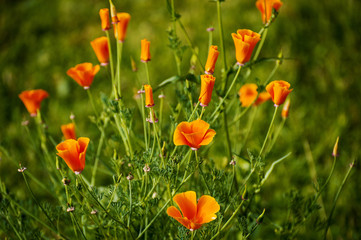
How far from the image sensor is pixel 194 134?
2.81 ft

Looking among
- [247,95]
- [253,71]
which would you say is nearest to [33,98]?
[247,95]

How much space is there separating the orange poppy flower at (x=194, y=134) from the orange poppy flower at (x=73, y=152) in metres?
0.22

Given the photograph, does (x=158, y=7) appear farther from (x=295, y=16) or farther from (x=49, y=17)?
(x=295, y=16)

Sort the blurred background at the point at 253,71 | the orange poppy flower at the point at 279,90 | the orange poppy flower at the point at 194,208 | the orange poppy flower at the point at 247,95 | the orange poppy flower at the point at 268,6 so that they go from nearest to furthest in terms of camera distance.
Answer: the orange poppy flower at the point at 194,208, the orange poppy flower at the point at 279,90, the orange poppy flower at the point at 268,6, the orange poppy flower at the point at 247,95, the blurred background at the point at 253,71

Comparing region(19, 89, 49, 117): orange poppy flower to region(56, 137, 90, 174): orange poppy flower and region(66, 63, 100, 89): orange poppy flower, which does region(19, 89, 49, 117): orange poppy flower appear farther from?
region(56, 137, 90, 174): orange poppy flower

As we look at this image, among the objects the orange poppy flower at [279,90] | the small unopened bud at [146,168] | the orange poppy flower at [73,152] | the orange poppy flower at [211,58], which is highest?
the orange poppy flower at [211,58]

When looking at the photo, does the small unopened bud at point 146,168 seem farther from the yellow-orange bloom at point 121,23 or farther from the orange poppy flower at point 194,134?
the yellow-orange bloom at point 121,23

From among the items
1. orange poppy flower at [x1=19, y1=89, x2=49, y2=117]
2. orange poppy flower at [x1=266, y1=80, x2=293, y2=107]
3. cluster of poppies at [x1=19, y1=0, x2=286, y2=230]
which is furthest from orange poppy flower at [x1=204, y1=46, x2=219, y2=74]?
orange poppy flower at [x1=19, y1=89, x2=49, y2=117]

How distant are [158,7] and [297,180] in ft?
6.58

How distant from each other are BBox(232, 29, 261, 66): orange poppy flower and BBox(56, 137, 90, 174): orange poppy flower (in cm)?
46

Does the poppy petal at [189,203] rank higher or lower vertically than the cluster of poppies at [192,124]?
lower

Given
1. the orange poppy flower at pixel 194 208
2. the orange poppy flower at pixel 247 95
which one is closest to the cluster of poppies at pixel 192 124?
the orange poppy flower at pixel 194 208

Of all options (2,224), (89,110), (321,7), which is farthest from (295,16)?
(2,224)

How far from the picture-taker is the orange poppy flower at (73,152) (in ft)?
2.79
